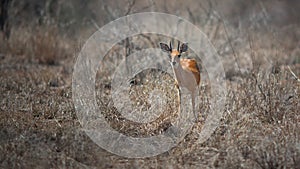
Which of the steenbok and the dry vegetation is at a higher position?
the steenbok

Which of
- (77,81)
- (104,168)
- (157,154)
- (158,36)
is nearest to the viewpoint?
(104,168)

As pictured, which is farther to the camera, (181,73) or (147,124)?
(181,73)

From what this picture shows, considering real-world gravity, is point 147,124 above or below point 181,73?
below

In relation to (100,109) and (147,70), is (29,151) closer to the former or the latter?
(100,109)

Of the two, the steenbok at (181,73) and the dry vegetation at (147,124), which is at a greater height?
the steenbok at (181,73)

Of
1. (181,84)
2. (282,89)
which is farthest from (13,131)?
(282,89)

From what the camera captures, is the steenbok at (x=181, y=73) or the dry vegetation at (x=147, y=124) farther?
the steenbok at (x=181, y=73)

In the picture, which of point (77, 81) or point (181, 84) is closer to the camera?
point (181, 84)

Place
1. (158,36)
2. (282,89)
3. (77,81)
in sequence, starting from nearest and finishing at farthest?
1. (282,89)
2. (77,81)
3. (158,36)

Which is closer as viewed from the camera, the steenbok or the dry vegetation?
the dry vegetation

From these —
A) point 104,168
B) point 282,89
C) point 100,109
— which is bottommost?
point 104,168

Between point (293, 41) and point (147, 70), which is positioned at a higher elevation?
point (293, 41)
